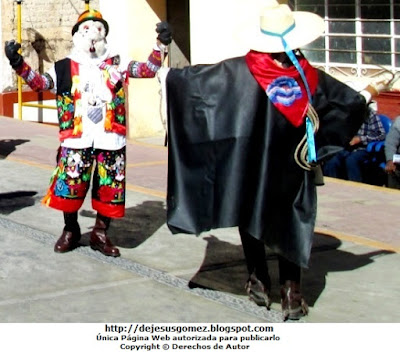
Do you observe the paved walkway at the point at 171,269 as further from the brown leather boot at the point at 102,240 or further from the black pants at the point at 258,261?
the black pants at the point at 258,261

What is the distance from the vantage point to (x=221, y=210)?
584 cm

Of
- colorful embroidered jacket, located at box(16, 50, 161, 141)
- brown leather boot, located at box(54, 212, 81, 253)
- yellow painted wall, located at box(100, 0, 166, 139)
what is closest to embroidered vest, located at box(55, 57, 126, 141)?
colorful embroidered jacket, located at box(16, 50, 161, 141)

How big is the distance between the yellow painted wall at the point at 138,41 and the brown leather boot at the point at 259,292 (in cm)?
843

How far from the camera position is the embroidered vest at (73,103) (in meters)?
7.02

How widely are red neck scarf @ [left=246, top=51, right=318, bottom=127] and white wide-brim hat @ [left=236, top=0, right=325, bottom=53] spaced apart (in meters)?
0.07

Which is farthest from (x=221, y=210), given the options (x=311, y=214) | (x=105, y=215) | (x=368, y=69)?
(x=368, y=69)

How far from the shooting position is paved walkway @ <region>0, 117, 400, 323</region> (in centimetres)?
605

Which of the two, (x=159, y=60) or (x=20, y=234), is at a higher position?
(x=159, y=60)

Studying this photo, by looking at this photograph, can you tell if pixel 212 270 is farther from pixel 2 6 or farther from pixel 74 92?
pixel 2 6

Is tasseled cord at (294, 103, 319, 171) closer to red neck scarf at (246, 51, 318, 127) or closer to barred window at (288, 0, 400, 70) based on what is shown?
red neck scarf at (246, 51, 318, 127)

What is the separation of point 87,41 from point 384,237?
2.88 meters

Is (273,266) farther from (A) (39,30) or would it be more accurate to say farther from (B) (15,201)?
(A) (39,30)

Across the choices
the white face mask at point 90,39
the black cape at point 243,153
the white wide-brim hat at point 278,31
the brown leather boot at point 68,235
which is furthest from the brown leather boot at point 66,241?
the white wide-brim hat at point 278,31

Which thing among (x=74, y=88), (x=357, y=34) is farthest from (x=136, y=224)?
(x=357, y=34)
